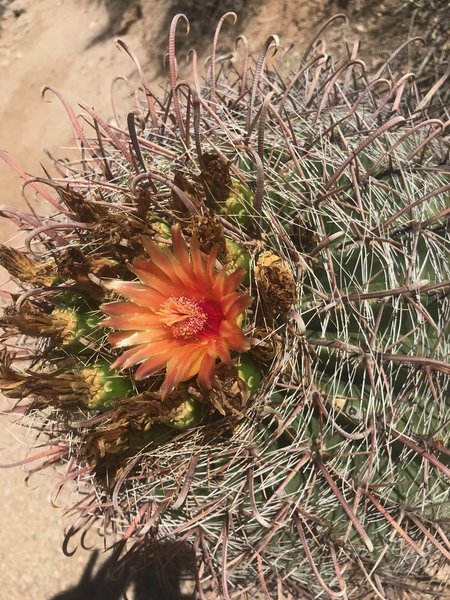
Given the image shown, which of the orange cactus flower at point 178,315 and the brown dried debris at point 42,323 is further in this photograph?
the brown dried debris at point 42,323

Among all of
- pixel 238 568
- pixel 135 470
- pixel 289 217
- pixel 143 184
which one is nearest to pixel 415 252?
pixel 289 217

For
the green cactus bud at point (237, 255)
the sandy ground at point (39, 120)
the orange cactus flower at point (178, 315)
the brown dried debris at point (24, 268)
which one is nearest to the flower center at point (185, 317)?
the orange cactus flower at point (178, 315)

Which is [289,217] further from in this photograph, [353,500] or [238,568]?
[238,568]

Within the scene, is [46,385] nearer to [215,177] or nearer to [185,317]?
[185,317]

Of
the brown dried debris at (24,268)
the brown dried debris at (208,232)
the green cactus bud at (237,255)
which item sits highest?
the brown dried debris at (24,268)

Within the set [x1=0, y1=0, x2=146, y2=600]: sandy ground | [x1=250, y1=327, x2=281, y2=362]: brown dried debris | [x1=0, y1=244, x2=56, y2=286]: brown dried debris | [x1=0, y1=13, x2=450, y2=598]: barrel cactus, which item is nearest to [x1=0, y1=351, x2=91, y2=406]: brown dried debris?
[x1=0, y1=13, x2=450, y2=598]: barrel cactus

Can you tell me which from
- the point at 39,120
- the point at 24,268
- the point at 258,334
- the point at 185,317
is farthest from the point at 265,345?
the point at 39,120

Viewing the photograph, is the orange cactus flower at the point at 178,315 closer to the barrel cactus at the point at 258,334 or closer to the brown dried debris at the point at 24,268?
the barrel cactus at the point at 258,334
